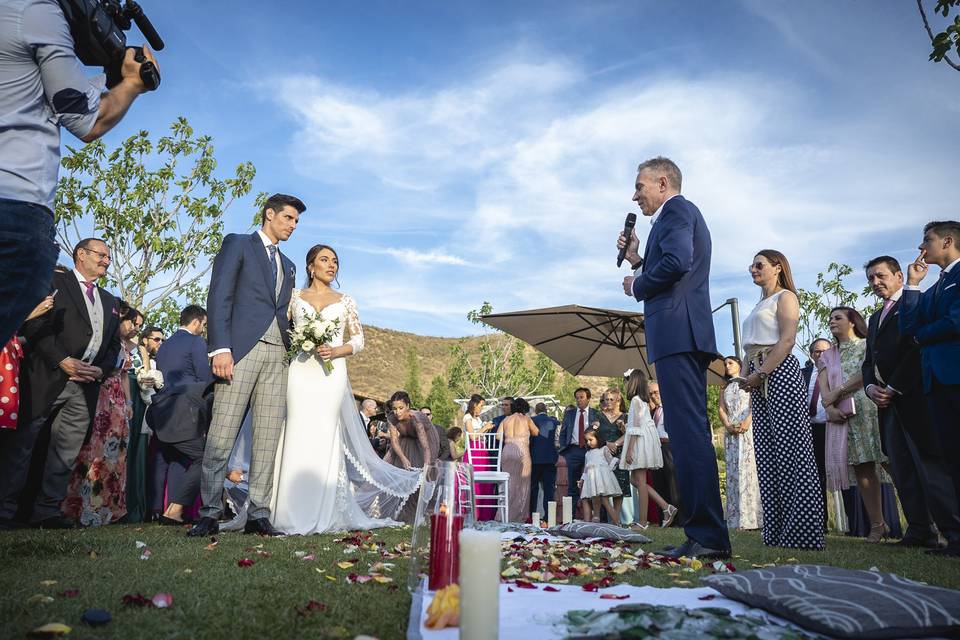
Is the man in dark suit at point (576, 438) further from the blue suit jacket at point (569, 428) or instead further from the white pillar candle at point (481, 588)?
the white pillar candle at point (481, 588)

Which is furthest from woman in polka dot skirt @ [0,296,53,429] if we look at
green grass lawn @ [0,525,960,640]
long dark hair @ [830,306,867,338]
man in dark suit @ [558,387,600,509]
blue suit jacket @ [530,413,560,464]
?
blue suit jacket @ [530,413,560,464]

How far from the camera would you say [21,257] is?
2.33 meters

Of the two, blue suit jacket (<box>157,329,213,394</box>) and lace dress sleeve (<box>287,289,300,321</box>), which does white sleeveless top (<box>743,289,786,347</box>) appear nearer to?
lace dress sleeve (<box>287,289,300,321</box>)

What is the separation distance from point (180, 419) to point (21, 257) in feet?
17.0

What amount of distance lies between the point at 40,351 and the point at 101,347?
54 cm

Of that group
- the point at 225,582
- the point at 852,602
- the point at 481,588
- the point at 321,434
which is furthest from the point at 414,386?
the point at 481,588

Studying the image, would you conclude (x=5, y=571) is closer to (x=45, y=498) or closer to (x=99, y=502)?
(x=45, y=498)

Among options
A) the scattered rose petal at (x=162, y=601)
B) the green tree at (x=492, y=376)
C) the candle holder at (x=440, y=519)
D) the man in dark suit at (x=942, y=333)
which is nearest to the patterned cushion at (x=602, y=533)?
the man in dark suit at (x=942, y=333)

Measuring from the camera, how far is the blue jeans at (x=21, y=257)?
2.29 meters

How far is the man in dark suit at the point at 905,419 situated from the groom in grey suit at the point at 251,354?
17.2 ft

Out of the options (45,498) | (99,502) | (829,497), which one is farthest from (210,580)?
(829,497)

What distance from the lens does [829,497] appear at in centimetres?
1004

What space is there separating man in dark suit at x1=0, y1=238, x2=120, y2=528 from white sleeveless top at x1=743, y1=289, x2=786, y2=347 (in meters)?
5.71

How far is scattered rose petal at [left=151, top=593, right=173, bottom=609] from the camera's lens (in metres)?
2.28
